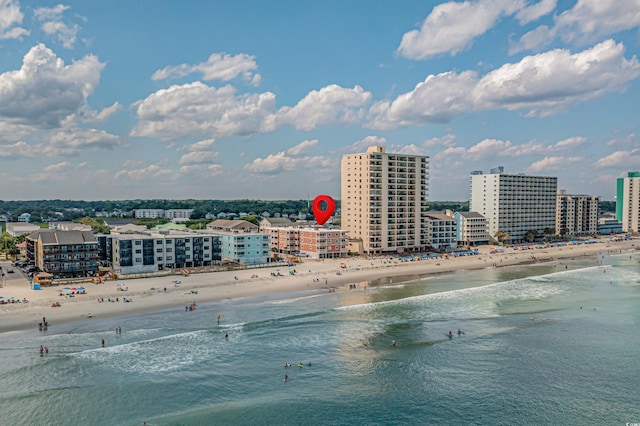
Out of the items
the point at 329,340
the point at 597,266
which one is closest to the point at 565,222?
the point at 597,266

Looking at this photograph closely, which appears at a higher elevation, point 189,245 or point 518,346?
point 189,245

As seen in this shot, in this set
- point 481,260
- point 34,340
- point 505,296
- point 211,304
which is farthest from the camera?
point 481,260

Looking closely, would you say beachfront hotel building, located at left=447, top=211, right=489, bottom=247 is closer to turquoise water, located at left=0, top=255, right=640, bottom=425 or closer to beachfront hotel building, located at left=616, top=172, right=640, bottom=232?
turquoise water, located at left=0, top=255, right=640, bottom=425

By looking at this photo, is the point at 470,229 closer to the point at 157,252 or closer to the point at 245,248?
the point at 245,248

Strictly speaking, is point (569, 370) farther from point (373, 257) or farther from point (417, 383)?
point (373, 257)

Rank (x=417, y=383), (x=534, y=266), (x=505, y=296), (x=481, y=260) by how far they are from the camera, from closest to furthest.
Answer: (x=417, y=383), (x=505, y=296), (x=534, y=266), (x=481, y=260)

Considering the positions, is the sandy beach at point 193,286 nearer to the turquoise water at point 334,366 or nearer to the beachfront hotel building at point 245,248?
the turquoise water at point 334,366

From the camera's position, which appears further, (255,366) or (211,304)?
(211,304)

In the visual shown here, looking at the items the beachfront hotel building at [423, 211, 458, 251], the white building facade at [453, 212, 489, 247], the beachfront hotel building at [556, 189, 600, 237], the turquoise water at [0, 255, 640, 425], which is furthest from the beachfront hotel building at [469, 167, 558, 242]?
the turquoise water at [0, 255, 640, 425]
